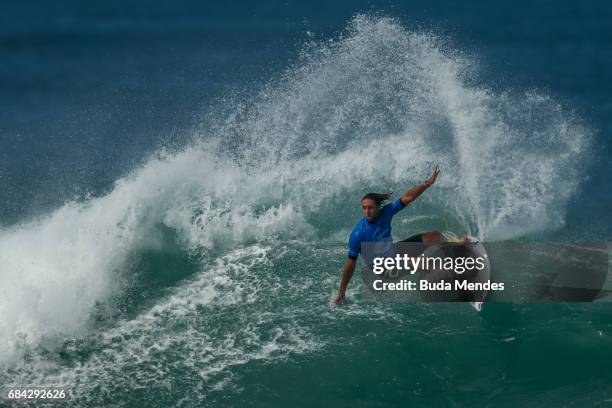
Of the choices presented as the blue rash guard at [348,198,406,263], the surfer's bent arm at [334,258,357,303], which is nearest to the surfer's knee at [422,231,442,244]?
the blue rash guard at [348,198,406,263]

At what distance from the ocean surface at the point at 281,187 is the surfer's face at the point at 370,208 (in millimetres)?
2192

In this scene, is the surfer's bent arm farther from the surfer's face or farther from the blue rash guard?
the surfer's face

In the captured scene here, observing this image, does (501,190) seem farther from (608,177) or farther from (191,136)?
(191,136)

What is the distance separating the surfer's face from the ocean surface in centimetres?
219

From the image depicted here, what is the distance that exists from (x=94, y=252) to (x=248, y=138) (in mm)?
5831

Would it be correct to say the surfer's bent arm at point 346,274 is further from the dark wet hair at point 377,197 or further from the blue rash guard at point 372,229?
the dark wet hair at point 377,197

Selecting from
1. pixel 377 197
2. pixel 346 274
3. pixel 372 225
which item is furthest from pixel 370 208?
pixel 346 274

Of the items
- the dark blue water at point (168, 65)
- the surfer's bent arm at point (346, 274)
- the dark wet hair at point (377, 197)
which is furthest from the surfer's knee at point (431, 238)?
the dark blue water at point (168, 65)

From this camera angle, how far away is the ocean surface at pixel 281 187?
454 inches

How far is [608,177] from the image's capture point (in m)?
17.6

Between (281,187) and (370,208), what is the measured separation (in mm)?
5566

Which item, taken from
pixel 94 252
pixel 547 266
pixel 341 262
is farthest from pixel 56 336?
pixel 547 266

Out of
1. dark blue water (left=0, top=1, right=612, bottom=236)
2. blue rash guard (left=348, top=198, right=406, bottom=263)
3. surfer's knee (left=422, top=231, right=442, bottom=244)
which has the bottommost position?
surfer's knee (left=422, top=231, right=442, bottom=244)

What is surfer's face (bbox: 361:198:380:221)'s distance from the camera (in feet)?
36.5
